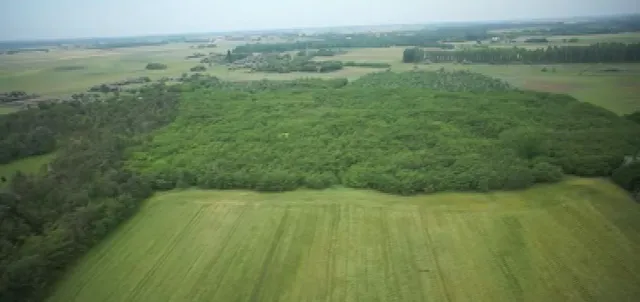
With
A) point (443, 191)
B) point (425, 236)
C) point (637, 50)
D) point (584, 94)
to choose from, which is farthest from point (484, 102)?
point (637, 50)

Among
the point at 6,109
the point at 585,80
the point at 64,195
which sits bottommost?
the point at 64,195

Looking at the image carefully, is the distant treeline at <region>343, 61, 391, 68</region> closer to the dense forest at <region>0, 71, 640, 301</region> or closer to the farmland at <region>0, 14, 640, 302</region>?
the dense forest at <region>0, 71, 640, 301</region>

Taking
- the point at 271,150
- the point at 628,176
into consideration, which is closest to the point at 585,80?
the point at 628,176

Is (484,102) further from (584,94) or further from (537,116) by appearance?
(584,94)

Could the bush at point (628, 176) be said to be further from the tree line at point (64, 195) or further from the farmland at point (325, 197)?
the tree line at point (64, 195)

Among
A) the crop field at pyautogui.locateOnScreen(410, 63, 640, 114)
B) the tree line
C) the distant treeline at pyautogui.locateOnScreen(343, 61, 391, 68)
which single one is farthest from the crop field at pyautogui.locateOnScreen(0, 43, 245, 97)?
the crop field at pyautogui.locateOnScreen(410, 63, 640, 114)

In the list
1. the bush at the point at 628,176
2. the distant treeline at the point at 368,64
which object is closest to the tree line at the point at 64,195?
the bush at the point at 628,176

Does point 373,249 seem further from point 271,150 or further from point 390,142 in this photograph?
point 271,150
